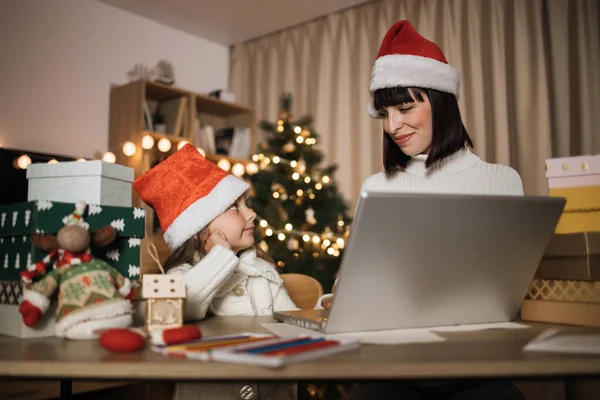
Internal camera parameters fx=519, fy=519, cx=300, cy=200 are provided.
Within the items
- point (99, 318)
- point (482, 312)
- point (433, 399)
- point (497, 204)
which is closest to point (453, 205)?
point (497, 204)

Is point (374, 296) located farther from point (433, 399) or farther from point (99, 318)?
point (99, 318)

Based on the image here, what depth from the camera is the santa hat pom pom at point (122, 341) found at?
Answer: 2.41ft

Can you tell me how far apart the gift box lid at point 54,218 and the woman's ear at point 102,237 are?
4cm

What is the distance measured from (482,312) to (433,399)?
0.21 meters

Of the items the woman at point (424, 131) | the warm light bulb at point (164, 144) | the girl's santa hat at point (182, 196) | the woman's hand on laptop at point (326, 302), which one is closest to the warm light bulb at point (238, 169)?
the warm light bulb at point (164, 144)

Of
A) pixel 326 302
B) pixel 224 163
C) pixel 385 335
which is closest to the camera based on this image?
pixel 385 335

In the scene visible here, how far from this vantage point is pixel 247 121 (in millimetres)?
4480

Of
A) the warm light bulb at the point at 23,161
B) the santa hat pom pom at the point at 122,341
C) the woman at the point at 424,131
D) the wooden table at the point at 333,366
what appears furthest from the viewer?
the warm light bulb at the point at 23,161

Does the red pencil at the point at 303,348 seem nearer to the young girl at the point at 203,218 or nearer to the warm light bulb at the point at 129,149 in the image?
the young girl at the point at 203,218

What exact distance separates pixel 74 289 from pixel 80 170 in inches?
11.7

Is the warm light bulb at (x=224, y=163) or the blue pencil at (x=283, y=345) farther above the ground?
the warm light bulb at (x=224, y=163)

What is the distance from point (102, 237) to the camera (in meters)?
0.93

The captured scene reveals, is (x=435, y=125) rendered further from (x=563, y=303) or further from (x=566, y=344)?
(x=566, y=344)

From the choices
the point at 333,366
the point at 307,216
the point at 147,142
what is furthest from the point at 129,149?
the point at 333,366
